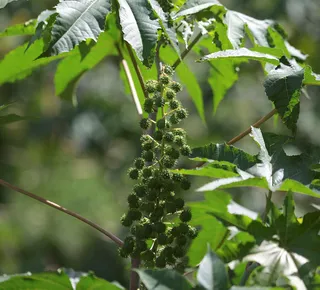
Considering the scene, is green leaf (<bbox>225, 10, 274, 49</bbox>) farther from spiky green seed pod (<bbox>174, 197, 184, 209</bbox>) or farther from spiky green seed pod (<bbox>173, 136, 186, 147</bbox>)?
spiky green seed pod (<bbox>174, 197, 184, 209</bbox>)

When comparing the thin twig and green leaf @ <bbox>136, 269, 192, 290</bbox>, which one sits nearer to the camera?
green leaf @ <bbox>136, 269, 192, 290</bbox>

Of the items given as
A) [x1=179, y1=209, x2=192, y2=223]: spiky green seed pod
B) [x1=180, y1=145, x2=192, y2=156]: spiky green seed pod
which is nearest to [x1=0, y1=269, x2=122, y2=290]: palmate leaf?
[x1=179, y1=209, x2=192, y2=223]: spiky green seed pod

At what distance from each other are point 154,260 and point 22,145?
18.2ft

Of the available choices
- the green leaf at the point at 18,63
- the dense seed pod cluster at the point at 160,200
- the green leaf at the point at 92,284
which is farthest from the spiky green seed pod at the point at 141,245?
the green leaf at the point at 18,63

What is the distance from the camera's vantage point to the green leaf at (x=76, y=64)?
2.06 m

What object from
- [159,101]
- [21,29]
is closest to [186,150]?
[159,101]

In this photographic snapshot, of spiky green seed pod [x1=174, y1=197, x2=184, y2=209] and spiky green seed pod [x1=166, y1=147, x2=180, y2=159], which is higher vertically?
spiky green seed pod [x1=166, y1=147, x2=180, y2=159]

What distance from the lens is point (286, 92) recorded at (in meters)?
1.45

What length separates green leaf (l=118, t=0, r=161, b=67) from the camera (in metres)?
1.47

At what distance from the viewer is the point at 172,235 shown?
142 centimetres

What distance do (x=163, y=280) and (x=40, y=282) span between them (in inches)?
17.9

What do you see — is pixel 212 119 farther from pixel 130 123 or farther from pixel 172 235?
pixel 172 235

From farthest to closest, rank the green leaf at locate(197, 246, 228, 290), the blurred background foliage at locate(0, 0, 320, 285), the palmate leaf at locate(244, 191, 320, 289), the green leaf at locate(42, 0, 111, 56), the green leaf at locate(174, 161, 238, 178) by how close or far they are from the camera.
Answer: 1. the blurred background foliage at locate(0, 0, 320, 285)
2. the green leaf at locate(42, 0, 111, 56)
3. the green leaf at locate(174, 161, 238, 178)
4. the palmate leaf at locate(244, 191, 320, 289)
5. the green leaf at locate(197, 246, 228, 290)

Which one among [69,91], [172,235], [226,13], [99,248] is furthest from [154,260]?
[99,248]
